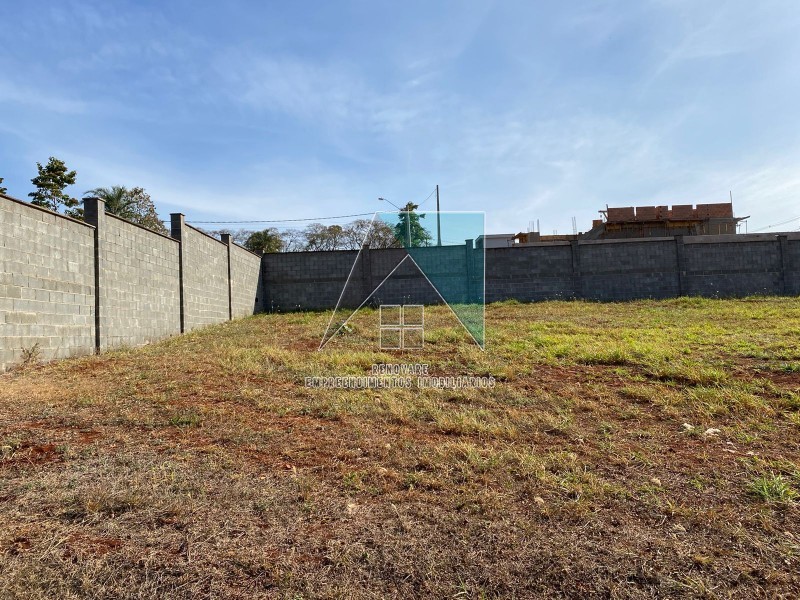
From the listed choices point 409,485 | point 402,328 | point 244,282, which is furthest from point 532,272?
point 409,485

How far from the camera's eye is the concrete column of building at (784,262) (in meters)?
15.2

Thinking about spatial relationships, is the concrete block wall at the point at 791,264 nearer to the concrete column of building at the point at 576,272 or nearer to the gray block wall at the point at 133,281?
the concrete column of building at the point at 576,272

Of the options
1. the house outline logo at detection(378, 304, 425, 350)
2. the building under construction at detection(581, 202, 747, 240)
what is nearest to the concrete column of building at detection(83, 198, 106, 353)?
the house outline logo at detection(378, 304, 425, 350)

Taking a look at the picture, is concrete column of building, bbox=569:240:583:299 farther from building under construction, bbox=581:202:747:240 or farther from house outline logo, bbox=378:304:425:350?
building under construction, bbox=581:202:747:240

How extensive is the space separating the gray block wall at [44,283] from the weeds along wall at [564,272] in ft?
28.5

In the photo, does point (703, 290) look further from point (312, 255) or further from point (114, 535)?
point (114, 535)

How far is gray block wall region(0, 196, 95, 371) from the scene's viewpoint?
613cm

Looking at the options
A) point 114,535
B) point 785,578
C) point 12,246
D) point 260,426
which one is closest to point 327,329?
point 12,246

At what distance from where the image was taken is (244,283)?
14641 mm

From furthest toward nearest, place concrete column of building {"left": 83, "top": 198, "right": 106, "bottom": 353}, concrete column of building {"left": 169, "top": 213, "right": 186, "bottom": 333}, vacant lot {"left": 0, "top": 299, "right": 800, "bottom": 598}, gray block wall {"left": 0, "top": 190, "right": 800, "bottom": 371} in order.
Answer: concrete column of building {"left": 169, "top": 213, "right": 186, "bottom": 333}
gray block wall {"left": 0, "top": 190, "right": 800, "bottom": 371}
concrete column of building {"left": 83, "top": 198, "right": 106, "bottom": 353}
vacant lot {"left": 0, "top": 299, "right": 800, "bottom": 598}

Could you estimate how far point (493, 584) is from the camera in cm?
176

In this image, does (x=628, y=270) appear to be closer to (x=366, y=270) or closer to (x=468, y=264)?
(x=468, y=264)

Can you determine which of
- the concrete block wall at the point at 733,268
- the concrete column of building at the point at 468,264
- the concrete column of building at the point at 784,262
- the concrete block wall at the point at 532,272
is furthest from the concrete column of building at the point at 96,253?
the concrete column of building at the point at 784,262

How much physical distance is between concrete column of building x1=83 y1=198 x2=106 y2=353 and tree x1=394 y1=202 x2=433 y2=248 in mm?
7645
